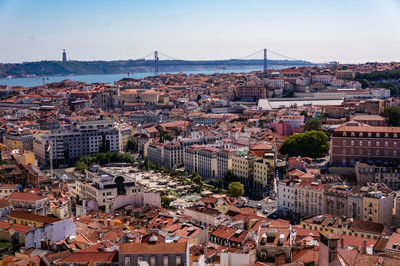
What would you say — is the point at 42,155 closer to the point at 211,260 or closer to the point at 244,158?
the point at 244,158

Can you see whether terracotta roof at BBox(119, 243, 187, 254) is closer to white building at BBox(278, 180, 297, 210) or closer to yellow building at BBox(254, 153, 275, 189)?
white building at BBox(278, 180, 297, 210)

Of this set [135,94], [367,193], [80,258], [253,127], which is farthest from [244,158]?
[135,94]

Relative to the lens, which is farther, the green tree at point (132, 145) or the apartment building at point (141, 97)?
the apartment building at point (141, 97)

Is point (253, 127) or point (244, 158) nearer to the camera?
point (244, 158)

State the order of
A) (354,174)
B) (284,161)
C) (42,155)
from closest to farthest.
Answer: (354,174) < (284,161) < (42,155)

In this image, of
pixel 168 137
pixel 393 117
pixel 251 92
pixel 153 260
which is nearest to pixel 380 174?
pixel 393 117

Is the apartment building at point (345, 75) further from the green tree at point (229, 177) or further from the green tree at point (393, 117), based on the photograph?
the green tree at point (229, 177)

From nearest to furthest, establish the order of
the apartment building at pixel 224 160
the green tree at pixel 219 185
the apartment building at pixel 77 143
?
1. the green tree at pixel 219 185
2. the apartment building at pixel 224 160
3. the apartment building at pixel 77 143

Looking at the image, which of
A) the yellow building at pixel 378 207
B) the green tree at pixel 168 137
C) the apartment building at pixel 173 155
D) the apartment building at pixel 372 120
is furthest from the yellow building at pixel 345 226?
the green tree at pixel 168 137
